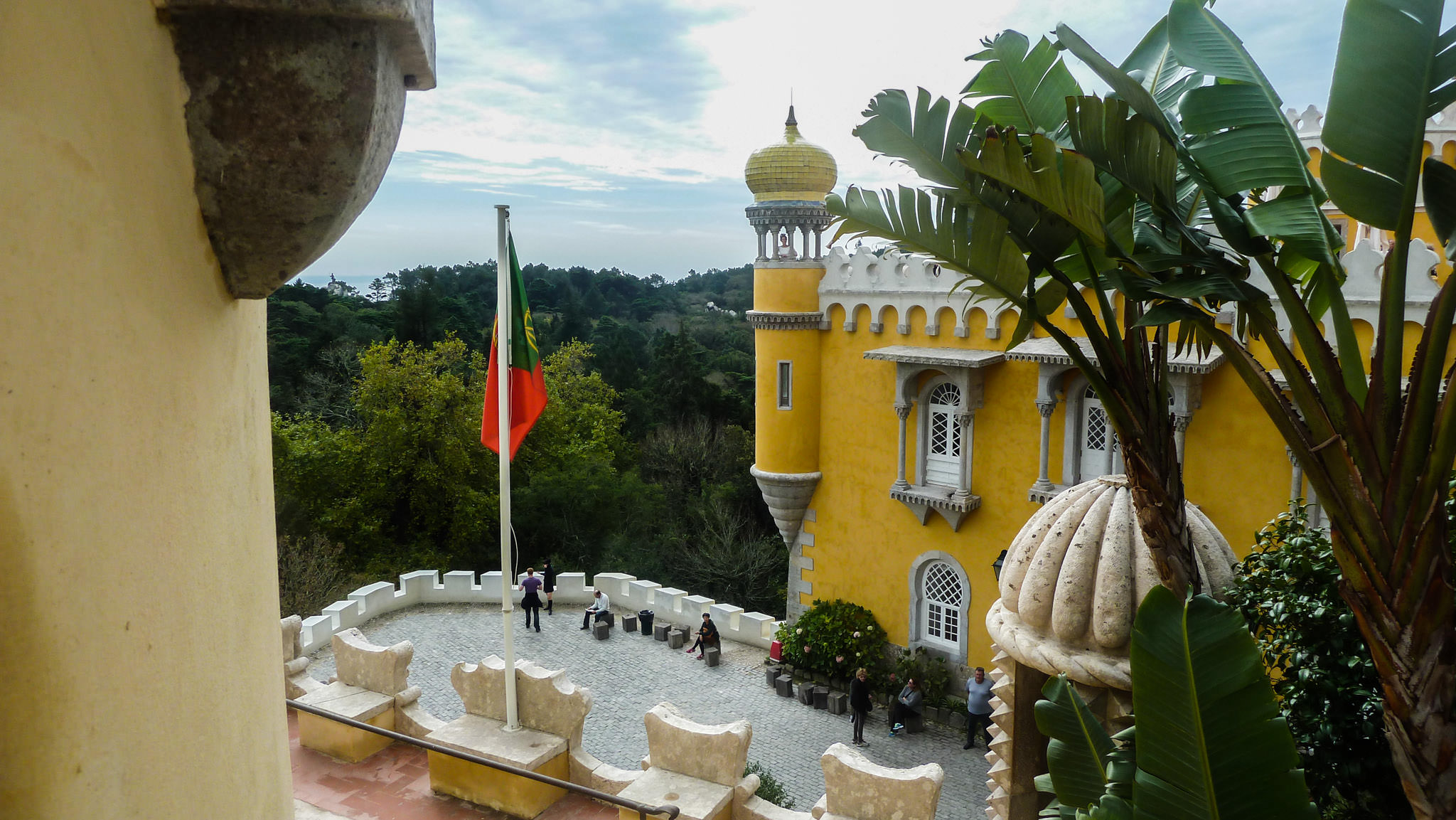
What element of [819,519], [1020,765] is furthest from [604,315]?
[1020,765]

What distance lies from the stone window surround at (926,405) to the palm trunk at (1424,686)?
11.2m

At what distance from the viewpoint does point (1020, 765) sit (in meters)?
4.95

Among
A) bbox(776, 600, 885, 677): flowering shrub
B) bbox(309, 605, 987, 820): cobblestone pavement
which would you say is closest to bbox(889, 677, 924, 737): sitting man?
bbox(309, 605, 987, 820): cobblestone pavement

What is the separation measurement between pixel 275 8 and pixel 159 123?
27 cm

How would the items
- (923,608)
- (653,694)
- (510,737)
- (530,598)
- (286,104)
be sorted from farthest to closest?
(530,598), (923,608), (653,694), (510,737), (286,104)

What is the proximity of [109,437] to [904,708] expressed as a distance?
1333 centimetres

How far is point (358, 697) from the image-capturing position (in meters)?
5.43

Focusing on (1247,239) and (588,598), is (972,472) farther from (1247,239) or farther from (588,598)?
(1247,239)

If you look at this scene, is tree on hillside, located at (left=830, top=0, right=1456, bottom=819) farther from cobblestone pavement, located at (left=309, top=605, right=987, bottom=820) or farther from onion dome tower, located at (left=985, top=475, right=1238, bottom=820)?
cobblestone pavement, located at (left=309, top=605, right=987, bottom=820)

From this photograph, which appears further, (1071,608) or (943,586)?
(943,586)

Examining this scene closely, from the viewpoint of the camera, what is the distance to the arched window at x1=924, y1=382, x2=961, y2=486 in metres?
15.0

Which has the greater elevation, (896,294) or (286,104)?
(896,294)

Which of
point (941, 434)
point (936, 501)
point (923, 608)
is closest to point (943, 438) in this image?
point (941, 434)

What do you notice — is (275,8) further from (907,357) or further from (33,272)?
(907,357)
